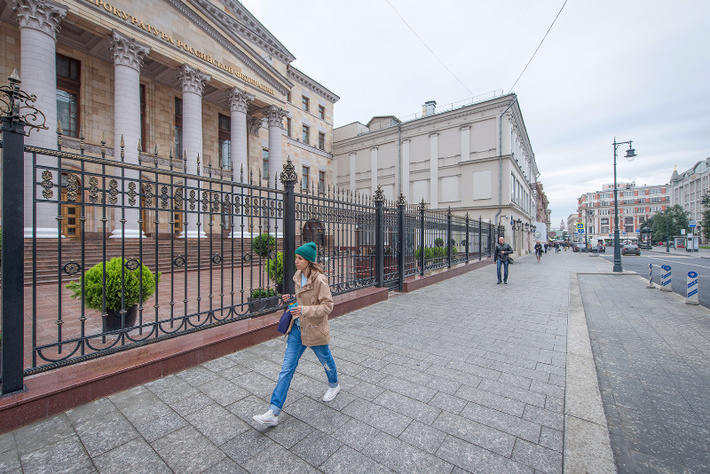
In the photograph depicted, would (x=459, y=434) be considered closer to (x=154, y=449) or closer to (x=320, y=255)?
(x=154, y=449)

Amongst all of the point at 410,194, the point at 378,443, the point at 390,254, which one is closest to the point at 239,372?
the point at 378,443

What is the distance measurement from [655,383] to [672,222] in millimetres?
75137

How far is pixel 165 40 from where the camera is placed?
1495cm

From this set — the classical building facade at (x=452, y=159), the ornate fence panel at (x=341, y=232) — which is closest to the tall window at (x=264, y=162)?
the classical building facade at (x=452, y=159)

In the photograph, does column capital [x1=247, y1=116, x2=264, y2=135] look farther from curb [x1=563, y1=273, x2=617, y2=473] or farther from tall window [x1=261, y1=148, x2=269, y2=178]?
curb [x1=563, y1=273, x2=617, y2=473]

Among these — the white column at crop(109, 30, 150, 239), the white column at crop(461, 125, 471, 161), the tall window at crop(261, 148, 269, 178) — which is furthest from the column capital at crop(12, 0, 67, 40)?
the white column at crop(461, 125, 471, 161)

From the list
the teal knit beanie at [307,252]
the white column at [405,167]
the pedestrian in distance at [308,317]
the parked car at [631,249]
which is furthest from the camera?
the white column at [405,167]

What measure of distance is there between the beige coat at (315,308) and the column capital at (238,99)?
19.2 meters

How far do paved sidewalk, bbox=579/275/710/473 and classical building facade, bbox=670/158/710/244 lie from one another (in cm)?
7865

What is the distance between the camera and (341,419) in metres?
2.64

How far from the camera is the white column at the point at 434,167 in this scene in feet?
97.6

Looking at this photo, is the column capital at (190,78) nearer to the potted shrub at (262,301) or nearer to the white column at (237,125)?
the white column at (237,125)

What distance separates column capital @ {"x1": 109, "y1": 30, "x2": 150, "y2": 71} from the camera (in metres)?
13.3

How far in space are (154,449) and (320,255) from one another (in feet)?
12.8
